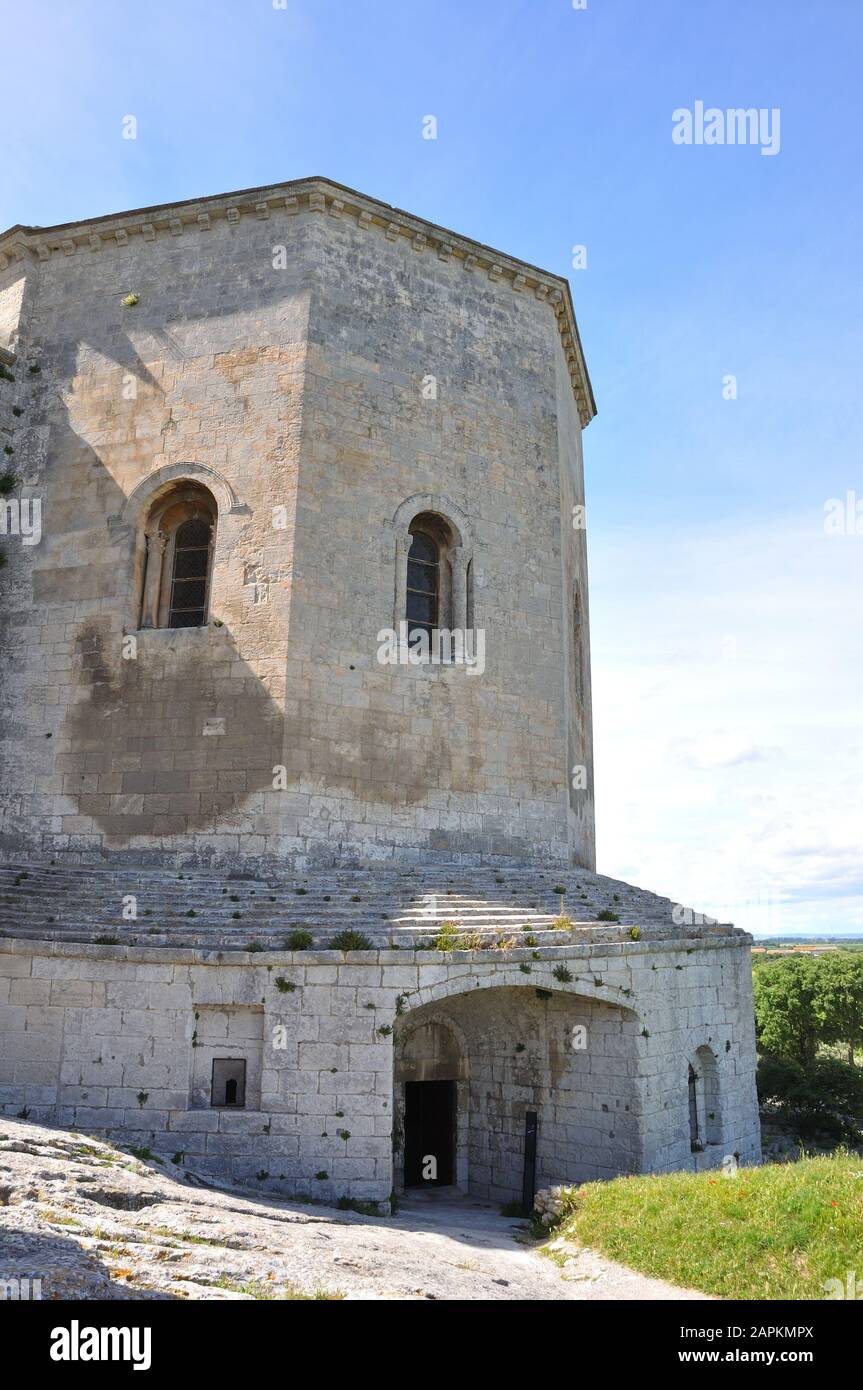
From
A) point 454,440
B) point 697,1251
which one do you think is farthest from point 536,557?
point 697,1251

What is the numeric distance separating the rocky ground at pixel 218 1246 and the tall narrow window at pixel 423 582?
8.82 meters

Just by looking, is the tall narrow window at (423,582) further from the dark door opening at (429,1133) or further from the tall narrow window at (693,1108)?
the tall narrow window at (693,1108)

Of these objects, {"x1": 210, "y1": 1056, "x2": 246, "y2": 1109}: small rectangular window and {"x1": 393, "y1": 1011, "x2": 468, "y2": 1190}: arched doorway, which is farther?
{"x1": 393, "y1": 1011, "x2": 468, "y2": 1190}: arched doorway

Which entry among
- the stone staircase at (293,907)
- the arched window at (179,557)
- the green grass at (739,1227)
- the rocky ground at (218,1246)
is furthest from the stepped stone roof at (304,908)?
the arched window at (179,557)

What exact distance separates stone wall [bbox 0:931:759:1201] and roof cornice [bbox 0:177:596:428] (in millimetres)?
11970

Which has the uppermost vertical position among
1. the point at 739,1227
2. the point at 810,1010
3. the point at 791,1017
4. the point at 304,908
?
the point at 304,908

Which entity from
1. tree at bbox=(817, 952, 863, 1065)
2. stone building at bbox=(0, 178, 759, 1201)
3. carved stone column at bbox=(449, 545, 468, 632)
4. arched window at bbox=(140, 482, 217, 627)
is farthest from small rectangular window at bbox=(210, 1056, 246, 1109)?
tree at bbox=(817, 952, 863, 1065)

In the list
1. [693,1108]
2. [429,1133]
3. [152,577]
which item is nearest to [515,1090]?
[429,1133]

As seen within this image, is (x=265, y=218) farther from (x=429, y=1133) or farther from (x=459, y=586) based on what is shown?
(x=429, y=1133)

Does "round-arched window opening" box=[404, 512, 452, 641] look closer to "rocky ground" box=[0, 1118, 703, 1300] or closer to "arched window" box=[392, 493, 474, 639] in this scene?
"arched window" box=[392, 493, 474, 639]

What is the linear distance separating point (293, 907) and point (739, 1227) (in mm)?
6141

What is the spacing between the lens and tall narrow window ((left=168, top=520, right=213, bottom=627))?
15.3 m

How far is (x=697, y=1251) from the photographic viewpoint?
8.29 m

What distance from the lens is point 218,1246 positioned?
755 centimetres
